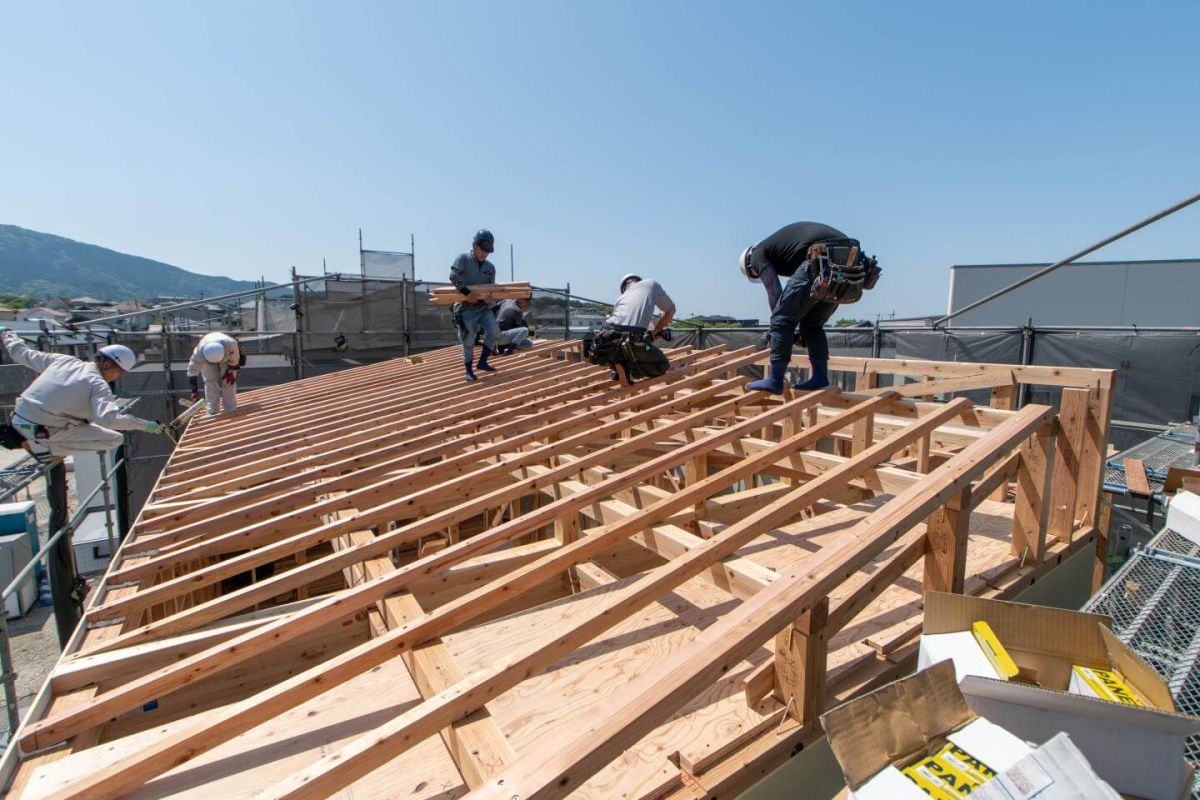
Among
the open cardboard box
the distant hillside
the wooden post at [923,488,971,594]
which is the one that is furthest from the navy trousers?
the distant hillside

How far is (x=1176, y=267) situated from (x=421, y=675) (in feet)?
76.8

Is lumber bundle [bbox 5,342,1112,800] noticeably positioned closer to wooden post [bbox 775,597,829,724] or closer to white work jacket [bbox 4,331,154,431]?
wooden post [bbox 775,597,829,724]

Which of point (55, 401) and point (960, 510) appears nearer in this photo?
point (960, 510)

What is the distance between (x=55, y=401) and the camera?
477 cm

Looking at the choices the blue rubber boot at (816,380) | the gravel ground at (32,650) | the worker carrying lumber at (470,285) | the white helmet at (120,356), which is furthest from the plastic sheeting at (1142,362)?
the gravel ground at (32,650)

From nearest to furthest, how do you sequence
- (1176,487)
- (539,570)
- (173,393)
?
(539,570), (1176,487), (173,393)

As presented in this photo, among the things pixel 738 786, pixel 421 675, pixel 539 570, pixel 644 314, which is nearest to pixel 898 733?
pixel 738 786

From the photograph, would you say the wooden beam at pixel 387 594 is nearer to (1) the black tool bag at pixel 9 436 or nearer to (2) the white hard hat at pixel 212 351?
(1) the black tool bag at pixel 9 436

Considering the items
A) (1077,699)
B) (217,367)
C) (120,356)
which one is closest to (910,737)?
(1077,699)

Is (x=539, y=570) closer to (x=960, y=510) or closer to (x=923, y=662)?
(x=923, y=662)

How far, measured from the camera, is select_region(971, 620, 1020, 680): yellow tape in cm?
166

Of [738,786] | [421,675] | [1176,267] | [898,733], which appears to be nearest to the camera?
[898,733]

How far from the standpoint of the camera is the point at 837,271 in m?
Result: 3.53

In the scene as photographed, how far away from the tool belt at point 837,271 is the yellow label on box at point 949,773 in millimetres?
2727
